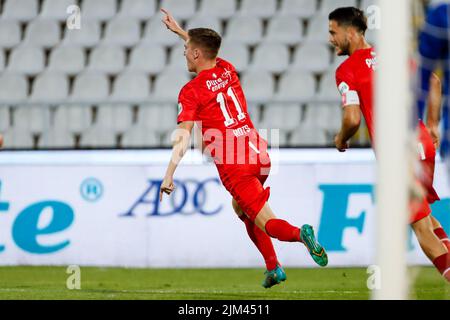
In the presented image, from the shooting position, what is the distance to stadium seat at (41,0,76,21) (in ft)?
45.8

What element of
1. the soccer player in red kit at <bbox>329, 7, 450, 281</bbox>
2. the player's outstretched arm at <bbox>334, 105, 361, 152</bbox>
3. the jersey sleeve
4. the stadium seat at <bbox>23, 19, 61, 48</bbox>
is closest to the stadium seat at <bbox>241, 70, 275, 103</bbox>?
the stadium seat at <bbox>23, 19, 61, 48</bbox>

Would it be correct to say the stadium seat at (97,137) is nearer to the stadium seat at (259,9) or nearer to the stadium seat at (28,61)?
the stadium seat at (28,61)

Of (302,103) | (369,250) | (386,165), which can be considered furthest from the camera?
(302,103)

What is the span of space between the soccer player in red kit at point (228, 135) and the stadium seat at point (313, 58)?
209 inches

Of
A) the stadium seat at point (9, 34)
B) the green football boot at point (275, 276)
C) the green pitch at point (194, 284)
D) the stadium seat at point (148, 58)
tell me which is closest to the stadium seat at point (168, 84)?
the stadium seat at point (148, 58)

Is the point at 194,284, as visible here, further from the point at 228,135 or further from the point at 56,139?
the point at 56,139

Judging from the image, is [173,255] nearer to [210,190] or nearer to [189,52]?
[210,190]

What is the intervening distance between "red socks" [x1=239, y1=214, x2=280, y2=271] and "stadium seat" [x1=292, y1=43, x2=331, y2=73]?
18.1 ft

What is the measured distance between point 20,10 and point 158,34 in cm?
188

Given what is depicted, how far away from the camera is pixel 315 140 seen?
1196 centimetres

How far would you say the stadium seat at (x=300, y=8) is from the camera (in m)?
13.4

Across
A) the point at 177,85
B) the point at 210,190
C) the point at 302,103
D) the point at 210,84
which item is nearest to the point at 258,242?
the point at 210,84

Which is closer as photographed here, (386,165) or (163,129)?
(386,165)

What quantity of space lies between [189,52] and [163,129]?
15.0 feet
